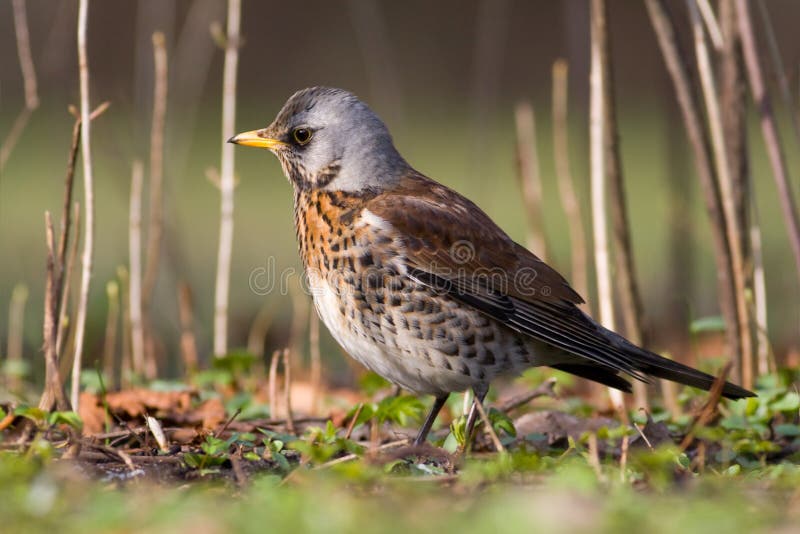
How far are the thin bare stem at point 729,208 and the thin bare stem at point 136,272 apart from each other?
8.48 feet

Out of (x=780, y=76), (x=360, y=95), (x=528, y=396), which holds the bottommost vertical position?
(x=528, y=396)

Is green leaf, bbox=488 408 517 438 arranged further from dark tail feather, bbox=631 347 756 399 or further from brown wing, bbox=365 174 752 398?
dark tail feather, bbox=631 347 756 399

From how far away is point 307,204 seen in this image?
4832 millimetres

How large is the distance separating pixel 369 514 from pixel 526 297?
2296mm

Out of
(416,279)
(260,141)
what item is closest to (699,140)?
(416,279)

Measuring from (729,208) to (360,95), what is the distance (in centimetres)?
1127

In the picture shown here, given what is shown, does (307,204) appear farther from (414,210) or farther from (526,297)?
(526,297)

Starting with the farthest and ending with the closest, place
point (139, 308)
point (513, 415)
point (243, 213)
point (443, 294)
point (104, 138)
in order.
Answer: point (243, 213) → point (104, 138) → point (139, 308) → point (513, 415) → point (443, 294)

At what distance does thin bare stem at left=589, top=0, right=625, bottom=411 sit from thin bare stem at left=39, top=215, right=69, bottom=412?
234cm

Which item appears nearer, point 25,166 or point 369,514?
point 369,514

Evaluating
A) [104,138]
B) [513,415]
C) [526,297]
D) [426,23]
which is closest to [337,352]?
[104,138]

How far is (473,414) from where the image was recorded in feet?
14.5

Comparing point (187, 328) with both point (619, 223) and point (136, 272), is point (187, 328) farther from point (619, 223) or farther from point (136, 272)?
point (619, 223)

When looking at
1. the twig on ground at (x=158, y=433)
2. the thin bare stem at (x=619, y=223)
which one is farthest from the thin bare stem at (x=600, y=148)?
the twig on ground at (x=158, y=433)
